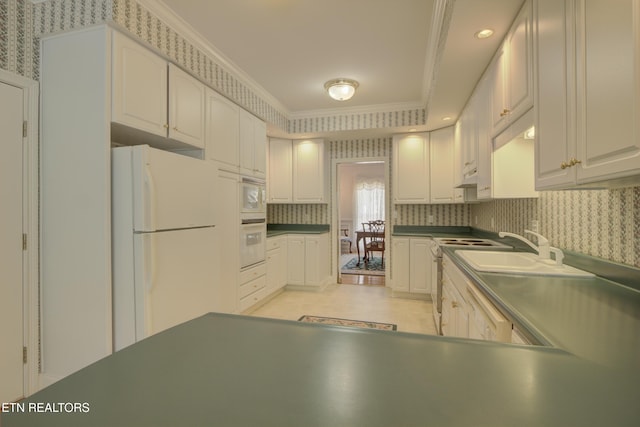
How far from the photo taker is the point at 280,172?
473cm

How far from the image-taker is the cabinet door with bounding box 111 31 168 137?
186cm

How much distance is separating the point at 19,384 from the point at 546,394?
2.78 metres

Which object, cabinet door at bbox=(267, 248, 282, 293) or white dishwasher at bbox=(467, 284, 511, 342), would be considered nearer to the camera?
white dishwasher at bbox=(467, 284, 511, 342)

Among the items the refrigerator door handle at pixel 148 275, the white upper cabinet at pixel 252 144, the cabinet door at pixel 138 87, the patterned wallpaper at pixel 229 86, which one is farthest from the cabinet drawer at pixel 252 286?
the patterned wallpaper at pixel 229 86

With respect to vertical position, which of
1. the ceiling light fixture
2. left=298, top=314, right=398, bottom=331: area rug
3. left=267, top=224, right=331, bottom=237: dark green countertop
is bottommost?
left=298, top=314, right=398, bottom=331: area rug

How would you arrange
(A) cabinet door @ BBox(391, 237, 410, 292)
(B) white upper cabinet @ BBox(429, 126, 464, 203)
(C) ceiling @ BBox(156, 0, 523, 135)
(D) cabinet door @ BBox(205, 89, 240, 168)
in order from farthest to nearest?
(A) cabinet door @ BBox(391, 237, 410, 292), (B) white upper cabinet @ BBox(429, 126, 464, 203), (D) cabinet door @ BBox(205, 89, 240, 168), (C) ceiling @ BBox(156, 0, 523, 135)

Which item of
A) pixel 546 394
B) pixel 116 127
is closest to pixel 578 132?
pixel 546 394

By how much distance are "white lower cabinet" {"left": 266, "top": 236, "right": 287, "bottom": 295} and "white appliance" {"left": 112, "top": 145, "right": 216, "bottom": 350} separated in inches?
74.1

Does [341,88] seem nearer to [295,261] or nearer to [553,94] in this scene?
[553,94]

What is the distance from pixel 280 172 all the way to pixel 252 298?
2048 mm

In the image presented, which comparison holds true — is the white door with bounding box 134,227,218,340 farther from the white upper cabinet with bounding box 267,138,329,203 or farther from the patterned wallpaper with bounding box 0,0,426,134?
the white upper cabinet with bounding box 267,138,329,203

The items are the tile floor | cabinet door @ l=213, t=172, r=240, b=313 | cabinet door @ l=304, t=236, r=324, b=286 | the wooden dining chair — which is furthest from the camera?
the wooden dining chair

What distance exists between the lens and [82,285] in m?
→ 1.90

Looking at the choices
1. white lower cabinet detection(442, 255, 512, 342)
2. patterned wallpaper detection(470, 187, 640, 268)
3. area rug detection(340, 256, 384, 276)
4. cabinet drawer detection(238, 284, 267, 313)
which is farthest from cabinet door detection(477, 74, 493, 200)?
area rug detection(340, 256, 384, 276)
